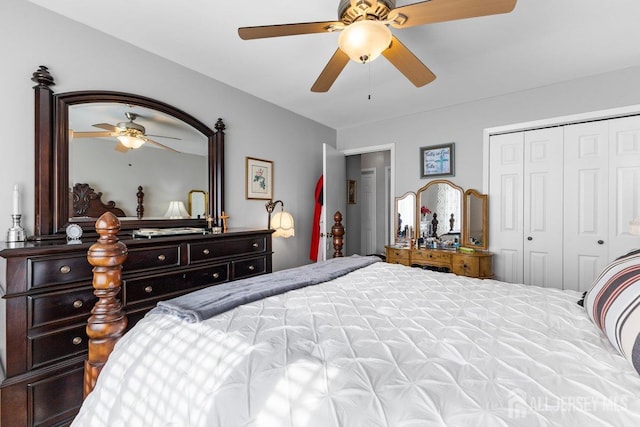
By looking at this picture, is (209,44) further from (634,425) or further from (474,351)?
(634,425)

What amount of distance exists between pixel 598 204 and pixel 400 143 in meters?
2.12

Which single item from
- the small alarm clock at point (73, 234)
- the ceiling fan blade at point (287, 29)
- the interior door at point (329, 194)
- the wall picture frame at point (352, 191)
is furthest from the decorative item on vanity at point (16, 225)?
the wall picture frame at point (352, 191)

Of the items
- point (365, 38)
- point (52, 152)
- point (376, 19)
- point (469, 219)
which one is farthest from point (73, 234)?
point (469, 219)

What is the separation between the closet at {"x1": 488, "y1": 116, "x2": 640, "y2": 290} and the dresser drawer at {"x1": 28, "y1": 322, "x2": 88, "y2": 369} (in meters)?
3.73

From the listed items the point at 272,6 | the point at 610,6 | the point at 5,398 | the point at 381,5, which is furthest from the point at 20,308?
the point at 610,6

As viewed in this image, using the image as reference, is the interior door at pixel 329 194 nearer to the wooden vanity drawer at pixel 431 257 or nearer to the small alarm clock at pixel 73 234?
the wooden vanity drawer at pixel 431 257

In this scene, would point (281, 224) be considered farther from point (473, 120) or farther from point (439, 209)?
point (473, 120)

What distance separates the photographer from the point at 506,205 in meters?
3.25

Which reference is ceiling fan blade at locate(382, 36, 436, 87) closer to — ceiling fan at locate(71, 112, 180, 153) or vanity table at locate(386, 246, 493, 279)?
ceiling fan at locate(71, 112, 180, 153)

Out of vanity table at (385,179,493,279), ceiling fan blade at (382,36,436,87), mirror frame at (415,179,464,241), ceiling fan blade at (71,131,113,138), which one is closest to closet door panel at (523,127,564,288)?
vanity table at (385,179,493,279)

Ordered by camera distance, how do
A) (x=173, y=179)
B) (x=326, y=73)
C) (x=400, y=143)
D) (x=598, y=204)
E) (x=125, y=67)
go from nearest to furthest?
(x=326, y=73)
(x=125, y=67)
(x=173, y=179)
(x=598, y=204)
(x=400, y=143)

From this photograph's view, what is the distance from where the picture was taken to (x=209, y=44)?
87.7 inches

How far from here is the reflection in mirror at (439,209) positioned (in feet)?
11.6

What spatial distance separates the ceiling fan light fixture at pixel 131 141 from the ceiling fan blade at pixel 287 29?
1.26m
